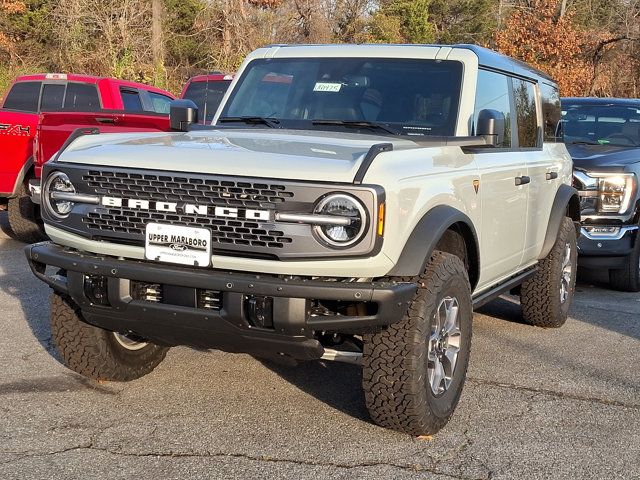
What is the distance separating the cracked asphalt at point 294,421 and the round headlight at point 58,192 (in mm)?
1011

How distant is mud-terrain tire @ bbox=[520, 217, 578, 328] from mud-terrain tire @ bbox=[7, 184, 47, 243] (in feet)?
18.7

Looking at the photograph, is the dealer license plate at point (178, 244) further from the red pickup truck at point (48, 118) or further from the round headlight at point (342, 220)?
the red pickup truck at point (48, 118)

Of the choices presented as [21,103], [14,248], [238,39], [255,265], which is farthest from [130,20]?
[255,265]

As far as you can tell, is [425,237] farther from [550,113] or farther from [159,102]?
[159,102]

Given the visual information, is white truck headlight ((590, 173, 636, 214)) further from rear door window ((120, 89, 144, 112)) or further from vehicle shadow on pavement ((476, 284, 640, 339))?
rear door window ((120, 89, 144, 112))

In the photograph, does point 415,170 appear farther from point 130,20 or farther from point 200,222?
point 130,20

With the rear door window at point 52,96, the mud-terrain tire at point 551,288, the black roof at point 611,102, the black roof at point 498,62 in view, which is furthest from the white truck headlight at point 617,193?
the rear door window at point 52,96

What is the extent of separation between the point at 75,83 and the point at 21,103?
2.99 feet

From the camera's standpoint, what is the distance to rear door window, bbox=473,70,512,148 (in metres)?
5.24

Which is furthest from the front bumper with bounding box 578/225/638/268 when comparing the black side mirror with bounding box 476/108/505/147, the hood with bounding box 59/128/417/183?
the hood with bounding box 59/128/417/183

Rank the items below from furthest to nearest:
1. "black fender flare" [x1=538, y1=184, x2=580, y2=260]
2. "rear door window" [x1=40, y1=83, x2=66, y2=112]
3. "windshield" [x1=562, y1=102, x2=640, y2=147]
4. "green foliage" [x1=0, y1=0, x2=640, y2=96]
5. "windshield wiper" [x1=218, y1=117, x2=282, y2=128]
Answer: "green foliage" [x1=0, y1=0, x2=640, y2=96] < "rear door window" [x1=40, y1=83, x2=66, y2=112] < "windshield" [x1=562, y1=102, x2=640, y2=147] < "black fender flare" [x1=538, y1=184, x2=580, y2=260] < "windshield wiper" [x1=218, y1=117, x2=282, y2=128]

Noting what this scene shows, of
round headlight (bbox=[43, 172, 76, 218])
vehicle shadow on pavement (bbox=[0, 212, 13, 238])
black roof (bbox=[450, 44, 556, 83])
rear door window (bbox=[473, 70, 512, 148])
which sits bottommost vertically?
vehicle shadow on pavement (bbox=[0, 212, 13, 238])

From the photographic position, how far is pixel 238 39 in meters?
28.2

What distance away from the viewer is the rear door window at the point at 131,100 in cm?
1111
